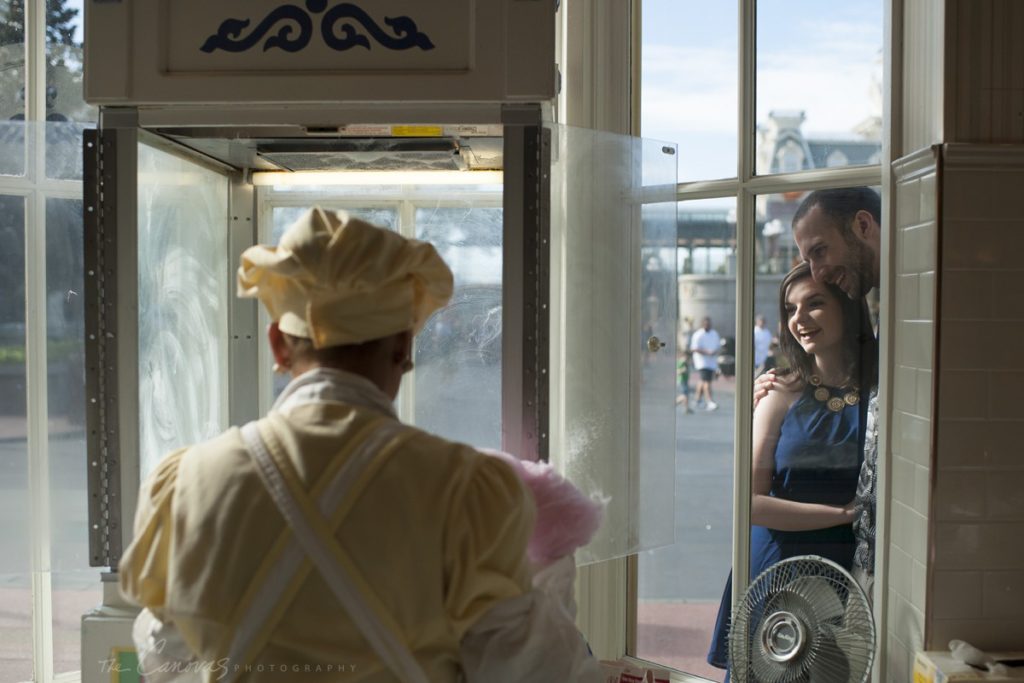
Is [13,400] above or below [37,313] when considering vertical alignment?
below

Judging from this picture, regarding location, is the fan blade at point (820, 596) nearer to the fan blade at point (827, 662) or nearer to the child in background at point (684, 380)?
the fan blade at point (827, 662)

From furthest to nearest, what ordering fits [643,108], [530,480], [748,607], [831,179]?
[643,108] → [831,179] → [748,607] → [530,480]

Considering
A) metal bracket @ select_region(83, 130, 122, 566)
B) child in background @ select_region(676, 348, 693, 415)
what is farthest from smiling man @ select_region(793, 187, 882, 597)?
child in background @ select_region(676, 348, 693, 415)

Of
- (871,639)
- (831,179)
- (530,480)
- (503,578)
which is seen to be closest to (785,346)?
(831,179)

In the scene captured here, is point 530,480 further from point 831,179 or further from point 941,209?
point 831,179

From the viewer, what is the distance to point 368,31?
5.98ft

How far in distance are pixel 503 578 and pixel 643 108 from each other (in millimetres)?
2291

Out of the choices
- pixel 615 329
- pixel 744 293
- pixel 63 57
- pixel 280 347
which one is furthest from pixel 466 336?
pixel 63 57

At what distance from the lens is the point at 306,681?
4.03 feet

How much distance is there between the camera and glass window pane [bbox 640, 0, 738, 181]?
10.2 feet

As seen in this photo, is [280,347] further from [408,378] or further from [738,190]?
[738,190]

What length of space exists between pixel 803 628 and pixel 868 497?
64 cm

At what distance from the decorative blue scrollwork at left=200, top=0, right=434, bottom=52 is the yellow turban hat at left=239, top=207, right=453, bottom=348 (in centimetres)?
63

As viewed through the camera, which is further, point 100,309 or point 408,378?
point 408,378
